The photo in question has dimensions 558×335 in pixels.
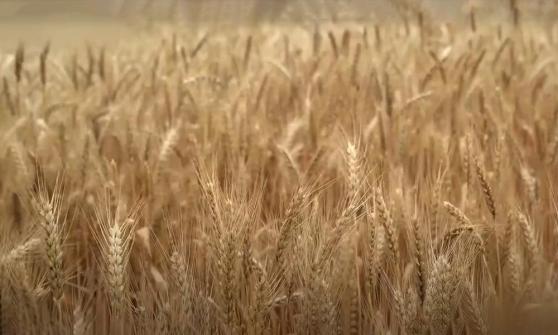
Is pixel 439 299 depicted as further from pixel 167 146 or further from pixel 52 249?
pixel 167 146

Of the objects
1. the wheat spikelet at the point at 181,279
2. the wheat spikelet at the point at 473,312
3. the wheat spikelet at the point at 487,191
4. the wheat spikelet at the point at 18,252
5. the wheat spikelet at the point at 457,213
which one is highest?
the wheat spikelet at the point at 487,191

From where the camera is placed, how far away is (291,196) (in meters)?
1.47

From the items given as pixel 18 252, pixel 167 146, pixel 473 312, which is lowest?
pixel 473 312

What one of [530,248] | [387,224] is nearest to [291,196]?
[387,224]

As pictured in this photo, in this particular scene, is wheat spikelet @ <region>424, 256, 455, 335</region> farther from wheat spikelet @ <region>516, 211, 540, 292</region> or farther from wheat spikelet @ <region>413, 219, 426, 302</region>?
wheat spikelet @ <region>516, 211, 540, 292</region>

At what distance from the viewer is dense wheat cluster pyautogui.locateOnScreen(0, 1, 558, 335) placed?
1107 millimetres

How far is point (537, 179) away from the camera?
5.23 feet

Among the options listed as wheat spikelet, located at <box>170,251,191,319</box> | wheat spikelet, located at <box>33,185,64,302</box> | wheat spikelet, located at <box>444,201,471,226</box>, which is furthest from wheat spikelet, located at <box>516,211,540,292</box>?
wheat spikelet, located at <box>33,185,64,302</box>

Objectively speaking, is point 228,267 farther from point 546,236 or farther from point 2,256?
point 546,236

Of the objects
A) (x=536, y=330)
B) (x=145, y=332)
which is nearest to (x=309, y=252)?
(x=145, y=332)

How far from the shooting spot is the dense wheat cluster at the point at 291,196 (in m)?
1.11

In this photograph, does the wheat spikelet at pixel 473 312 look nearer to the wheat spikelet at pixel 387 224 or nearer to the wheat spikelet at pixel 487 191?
the wheat spikelet at pixel 387 224

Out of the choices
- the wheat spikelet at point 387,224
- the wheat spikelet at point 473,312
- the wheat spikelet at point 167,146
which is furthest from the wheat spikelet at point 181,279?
the wheat spikelet at point 167,146

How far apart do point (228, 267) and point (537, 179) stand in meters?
0.84
